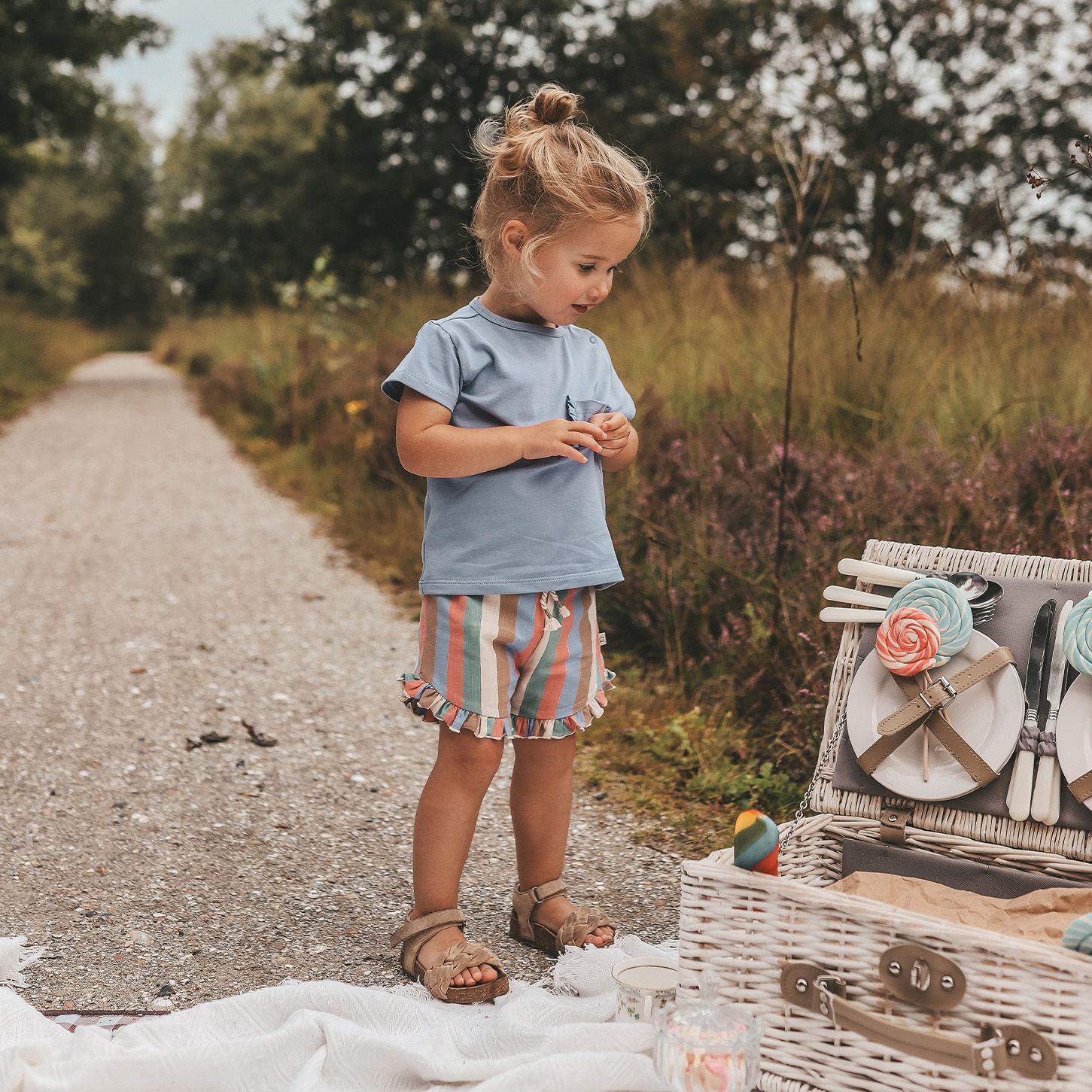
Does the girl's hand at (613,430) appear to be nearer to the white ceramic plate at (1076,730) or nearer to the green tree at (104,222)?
the white ceramic plate at (1076,730)

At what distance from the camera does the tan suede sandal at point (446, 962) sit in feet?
6.66

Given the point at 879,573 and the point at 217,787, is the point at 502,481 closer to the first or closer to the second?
the point at 879,573

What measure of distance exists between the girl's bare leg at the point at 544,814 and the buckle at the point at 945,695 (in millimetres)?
661

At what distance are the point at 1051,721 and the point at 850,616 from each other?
0.39 meters

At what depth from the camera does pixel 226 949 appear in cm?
227

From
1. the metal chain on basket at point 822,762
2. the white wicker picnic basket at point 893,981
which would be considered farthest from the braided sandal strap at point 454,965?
the metal chain on basket at point 822,762

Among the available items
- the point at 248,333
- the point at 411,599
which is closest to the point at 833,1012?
the point at 411,599

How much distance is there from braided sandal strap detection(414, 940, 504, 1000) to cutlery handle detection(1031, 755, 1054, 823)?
3.18 feet

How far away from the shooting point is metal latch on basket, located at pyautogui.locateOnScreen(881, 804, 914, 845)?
2006 millimetres

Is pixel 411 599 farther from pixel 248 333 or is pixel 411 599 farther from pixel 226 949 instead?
pixel 248 333

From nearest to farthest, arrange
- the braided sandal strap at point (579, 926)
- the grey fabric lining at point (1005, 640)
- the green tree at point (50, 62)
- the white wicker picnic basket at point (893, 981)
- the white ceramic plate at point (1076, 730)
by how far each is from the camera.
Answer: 1. the white wicker picnic basket at point (893, 981)
2. the white ceramic plate at point (1076, 730)
3. the grey fabric lining at point (1005, 640)
4. the braided sandal strap at point (579, 926)
5. the green tree at point (50, 62)

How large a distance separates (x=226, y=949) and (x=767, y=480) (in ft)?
8.00

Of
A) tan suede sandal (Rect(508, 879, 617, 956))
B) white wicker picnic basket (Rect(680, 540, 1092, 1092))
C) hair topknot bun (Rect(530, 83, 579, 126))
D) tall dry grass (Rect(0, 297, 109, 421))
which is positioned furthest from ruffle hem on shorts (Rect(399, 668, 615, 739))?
tall dry grass (Rect(0, 297, 109, 421))

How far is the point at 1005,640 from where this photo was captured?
2.03m
